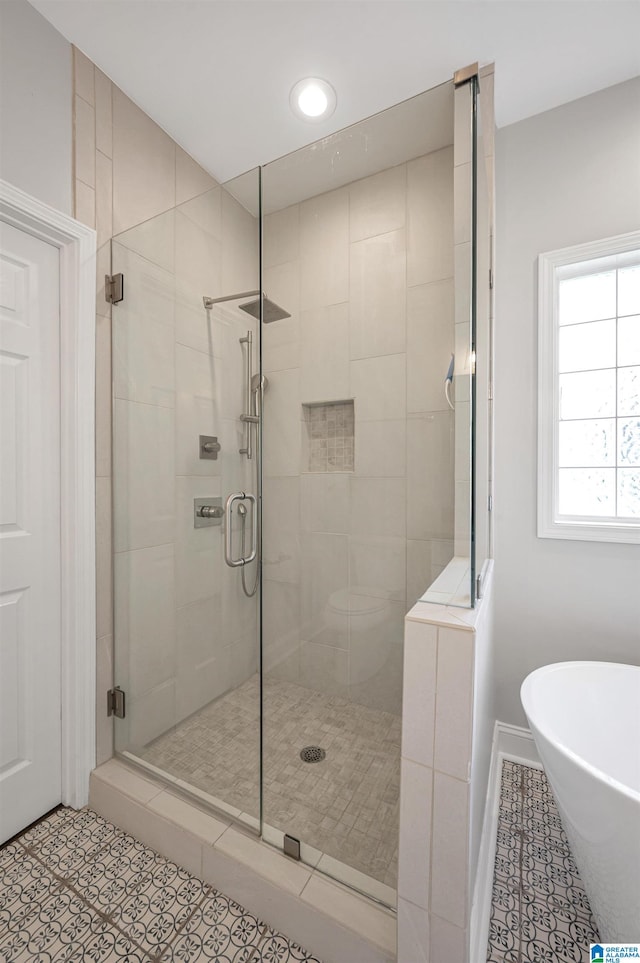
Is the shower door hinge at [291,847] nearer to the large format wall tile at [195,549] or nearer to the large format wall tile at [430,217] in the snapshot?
the large format wall tile at [195,549]

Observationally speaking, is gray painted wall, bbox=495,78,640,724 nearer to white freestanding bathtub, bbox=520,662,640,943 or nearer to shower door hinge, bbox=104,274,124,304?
white freestanding bathtub, bbox=520,662,640,943

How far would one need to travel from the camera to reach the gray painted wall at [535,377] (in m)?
1.64

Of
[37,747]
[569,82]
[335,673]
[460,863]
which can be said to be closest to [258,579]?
[335,673]

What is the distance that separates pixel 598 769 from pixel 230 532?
47.0 inches

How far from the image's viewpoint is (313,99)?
1.67m

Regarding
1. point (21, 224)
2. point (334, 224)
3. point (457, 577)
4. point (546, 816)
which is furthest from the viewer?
Result: point (546, 816)

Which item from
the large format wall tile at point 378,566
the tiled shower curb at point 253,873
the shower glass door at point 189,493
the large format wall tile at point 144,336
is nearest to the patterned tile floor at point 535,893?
the tiled shower curb at point 253,873

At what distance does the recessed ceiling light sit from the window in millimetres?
1101

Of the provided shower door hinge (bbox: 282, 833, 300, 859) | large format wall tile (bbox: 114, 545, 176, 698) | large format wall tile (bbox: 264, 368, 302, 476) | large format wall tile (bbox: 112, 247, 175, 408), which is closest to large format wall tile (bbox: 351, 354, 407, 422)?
large format wall tile (bbox: 264, 368, 302, 476)

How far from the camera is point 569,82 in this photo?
1.62 meters

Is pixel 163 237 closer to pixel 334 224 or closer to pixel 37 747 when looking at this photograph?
pixel 334 224

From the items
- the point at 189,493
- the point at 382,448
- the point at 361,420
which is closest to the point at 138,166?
the point at 189,493

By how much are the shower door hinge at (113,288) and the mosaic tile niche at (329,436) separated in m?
0.94

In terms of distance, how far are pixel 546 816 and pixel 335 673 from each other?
40.1 inches
